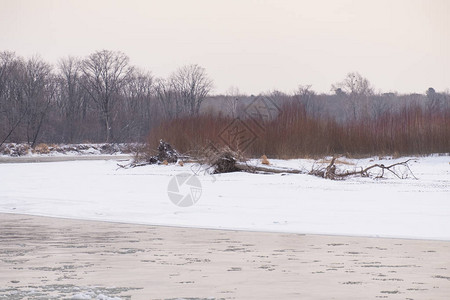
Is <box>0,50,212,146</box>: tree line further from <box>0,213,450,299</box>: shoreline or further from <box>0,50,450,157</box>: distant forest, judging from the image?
<box>0,213,450,299</box>: shoreline

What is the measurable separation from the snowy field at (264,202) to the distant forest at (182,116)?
5.40 metres

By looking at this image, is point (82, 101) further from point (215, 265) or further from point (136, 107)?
point (215, 265)

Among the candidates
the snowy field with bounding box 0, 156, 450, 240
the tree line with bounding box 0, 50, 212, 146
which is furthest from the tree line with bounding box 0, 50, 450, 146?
the snowy field with bounding box 0, 156, 450, 240

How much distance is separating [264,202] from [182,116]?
18903 mm

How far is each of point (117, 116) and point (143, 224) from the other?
68.3 m

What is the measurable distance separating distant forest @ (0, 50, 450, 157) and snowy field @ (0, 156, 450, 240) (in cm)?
540

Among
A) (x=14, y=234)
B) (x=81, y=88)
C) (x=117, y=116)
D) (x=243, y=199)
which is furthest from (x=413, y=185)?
(x=81, y=88)

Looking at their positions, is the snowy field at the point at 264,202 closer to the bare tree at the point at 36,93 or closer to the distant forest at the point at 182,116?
the distant forest at the point at 182,116

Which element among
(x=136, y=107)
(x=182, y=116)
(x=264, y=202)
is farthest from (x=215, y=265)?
(x=136, y=107)

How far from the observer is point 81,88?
8762cm

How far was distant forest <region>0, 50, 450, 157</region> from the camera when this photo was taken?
25.8m

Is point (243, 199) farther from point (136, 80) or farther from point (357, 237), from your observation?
point (136, 80)

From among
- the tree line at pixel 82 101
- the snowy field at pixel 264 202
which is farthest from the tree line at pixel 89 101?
the snowy field at pixel 264 202

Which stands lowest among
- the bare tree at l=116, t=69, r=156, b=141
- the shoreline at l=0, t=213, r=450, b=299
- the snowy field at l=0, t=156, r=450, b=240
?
the shoreline at l=0, t=213, r=450, b=299
